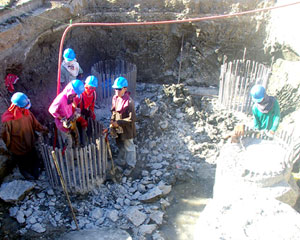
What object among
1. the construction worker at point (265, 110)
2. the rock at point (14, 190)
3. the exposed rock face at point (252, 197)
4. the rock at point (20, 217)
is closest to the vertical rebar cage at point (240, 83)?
the construction worker at point (265, 110)

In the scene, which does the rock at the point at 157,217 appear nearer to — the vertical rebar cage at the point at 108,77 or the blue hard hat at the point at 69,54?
the vertical rebar cage at the point at 108,77

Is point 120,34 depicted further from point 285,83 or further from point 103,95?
point 285,83

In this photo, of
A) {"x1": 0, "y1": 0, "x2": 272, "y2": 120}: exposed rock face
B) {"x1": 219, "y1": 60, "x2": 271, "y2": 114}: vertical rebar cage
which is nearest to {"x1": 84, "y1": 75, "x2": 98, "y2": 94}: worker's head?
{"x1": 0, "y1": 0, "x2": 272, "y2": 120}: exposed rock face

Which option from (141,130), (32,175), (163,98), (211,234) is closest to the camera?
(211,234)

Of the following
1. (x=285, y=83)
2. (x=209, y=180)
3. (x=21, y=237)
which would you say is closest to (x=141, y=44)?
(x=285, y=83)

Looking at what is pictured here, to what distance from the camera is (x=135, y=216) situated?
4.86 meters

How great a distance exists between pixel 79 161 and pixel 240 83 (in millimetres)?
4896

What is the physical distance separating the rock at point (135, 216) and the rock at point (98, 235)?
0.31 meters

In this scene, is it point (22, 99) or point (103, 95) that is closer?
point (22, 99)

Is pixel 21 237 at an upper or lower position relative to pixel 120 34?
lower

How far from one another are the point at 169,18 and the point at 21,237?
6799mm

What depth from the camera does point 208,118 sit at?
24.3ft

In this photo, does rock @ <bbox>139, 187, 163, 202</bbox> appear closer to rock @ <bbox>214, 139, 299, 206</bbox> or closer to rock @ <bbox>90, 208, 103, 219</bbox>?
rock @ <bbox>90, 208, 103, 219</bbox>

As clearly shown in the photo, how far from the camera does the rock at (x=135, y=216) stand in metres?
4.80
